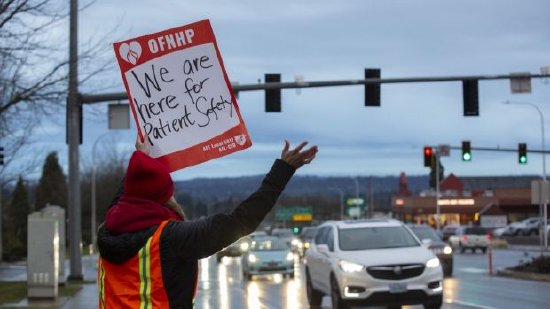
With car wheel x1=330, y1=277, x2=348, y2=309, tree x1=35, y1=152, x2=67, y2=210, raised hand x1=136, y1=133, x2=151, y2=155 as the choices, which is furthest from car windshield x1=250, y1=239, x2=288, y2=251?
tree x1=35, y1=152, x2=67, y2=210

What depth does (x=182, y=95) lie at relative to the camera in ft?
16.8

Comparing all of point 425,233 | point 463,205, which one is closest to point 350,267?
point 425,233

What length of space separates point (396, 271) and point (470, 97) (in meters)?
11.7

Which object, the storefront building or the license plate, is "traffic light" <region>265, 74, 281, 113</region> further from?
the storefront building

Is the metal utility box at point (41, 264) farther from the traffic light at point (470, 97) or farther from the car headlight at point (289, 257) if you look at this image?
the traffic light at point (470, 97)

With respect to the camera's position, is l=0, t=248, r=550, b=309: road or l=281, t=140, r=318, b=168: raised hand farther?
l=0, t=248, r=550, b=309: road

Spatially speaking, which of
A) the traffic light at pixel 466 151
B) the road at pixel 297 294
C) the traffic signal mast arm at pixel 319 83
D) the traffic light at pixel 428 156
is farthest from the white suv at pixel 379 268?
the traffic light at pixel 428 156

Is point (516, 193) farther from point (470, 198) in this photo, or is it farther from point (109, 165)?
point (109, 165)

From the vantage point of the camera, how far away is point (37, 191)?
252 ft

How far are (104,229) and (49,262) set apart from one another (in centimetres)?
1554

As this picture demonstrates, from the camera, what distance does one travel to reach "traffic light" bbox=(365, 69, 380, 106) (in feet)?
79.5

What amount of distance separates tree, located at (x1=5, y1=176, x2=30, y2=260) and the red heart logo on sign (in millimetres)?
43072

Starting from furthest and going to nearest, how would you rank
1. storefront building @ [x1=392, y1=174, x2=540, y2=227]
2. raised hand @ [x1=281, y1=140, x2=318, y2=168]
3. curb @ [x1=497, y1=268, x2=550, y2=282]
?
storefront building @ [x1=392, y1=174, x2=540, y2=227], curb @ [x1=497, y1=268, x2=550, y2=282], raised hand @ [x1=281, y1=140, x2=318, y2=168]

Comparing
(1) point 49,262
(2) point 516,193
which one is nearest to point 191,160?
(1) point 49,262
